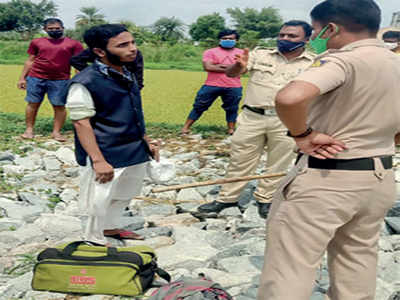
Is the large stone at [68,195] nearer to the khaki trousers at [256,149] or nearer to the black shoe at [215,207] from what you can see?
the black shoe at [215,207]

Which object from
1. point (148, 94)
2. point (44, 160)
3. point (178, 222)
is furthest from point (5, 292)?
point (148, 94)

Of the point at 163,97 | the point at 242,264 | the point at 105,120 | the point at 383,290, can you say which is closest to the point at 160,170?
the point at 105,120

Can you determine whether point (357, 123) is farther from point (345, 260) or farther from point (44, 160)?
point (44, 160)

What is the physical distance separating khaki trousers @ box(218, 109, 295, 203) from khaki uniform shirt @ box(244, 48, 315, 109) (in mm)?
179

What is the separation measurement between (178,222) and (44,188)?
1.84 m

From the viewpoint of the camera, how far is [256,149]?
→ 4.53 m

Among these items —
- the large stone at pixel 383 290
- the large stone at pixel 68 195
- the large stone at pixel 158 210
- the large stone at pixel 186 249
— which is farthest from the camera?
the large stone at pixel 68 195

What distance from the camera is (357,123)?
196cm

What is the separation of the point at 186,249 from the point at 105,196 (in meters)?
0.86

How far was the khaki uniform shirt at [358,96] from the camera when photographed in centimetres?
186

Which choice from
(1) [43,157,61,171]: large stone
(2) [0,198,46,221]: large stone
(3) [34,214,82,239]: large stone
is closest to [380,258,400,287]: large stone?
(3) [34,214,82,239]: large stone

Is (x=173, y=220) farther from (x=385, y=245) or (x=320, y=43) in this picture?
(x=320, y=43)

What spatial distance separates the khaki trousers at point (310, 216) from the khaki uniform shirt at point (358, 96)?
0.13m

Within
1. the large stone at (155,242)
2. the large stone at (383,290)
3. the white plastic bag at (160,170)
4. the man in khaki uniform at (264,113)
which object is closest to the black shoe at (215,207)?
the man in khaki uniform at (264,113)
